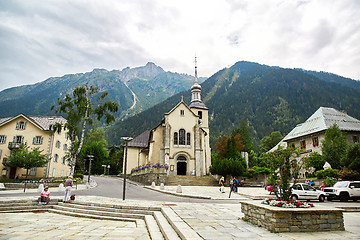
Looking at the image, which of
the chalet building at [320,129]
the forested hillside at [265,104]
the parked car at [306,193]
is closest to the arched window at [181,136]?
the chalet building at [320,129]

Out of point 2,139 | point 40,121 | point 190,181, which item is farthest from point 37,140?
point 190,181

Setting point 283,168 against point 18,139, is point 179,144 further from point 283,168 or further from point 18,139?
point 283,168

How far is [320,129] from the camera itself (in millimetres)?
36406

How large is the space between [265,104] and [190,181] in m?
120

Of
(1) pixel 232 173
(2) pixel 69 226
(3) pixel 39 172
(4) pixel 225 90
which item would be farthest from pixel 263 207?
→ (4) pixel 225 90

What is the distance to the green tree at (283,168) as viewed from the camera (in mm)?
8117

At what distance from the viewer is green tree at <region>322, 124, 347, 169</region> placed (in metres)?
29.7

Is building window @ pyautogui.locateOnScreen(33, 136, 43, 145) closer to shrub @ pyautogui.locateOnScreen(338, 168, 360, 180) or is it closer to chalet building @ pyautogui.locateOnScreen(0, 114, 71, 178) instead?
chalet building @ pyautogui.locateOnScreen(0, 114, 71, 178)

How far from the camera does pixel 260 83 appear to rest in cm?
16650

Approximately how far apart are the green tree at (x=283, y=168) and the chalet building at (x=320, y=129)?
3188cm

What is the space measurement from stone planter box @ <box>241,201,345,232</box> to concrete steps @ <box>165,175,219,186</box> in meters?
24.4

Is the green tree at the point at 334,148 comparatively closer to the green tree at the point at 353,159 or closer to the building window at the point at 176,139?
the green tree at the point at 353,159

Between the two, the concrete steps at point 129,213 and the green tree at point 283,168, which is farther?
the green tree at point 283,168

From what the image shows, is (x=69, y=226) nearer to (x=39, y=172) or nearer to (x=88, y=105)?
(x=88, y=105)
